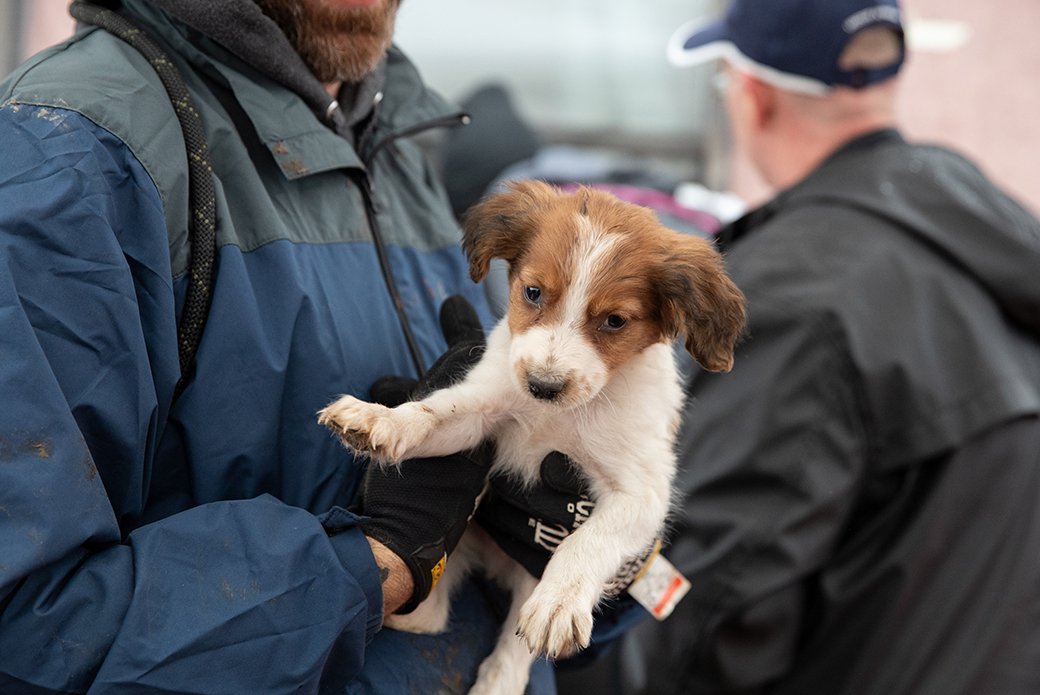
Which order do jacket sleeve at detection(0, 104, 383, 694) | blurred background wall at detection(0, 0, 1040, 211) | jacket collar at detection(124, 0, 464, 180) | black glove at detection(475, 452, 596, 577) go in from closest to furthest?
jacket sleeve at detection(0, 104, 383, 694)
jacket collar at detection(124, 0, 464, 180)
black glove at detection(475, 452, 596, 577)
blurred background wall at detection(0, 0, 1040, 211)

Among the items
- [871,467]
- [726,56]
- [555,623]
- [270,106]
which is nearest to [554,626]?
[555,623]

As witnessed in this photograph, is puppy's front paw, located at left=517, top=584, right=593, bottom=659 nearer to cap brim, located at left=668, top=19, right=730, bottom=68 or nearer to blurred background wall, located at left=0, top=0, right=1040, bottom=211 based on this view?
cap brim, located at left=668, top=19, right=730, bottom=68

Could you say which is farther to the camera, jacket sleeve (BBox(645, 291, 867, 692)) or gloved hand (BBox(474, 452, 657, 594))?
jacket sleeve (BBox(645, 291, 867, 692))

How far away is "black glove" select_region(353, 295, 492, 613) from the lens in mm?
1657

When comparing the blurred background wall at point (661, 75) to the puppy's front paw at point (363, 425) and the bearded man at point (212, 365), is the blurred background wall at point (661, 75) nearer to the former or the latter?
the bearded man at point (212, 365)

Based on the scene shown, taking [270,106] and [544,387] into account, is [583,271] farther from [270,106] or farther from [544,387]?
[270,106]

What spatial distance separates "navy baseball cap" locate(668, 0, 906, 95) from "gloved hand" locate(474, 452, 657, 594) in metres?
2.82

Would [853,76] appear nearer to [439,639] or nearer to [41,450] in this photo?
[439,639]

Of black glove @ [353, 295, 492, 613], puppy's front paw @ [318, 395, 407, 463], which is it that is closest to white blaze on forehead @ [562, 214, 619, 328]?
black glove @ [353, 295, 492, 613]

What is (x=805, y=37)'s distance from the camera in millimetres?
3844

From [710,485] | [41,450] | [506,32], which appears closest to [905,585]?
[710,485]

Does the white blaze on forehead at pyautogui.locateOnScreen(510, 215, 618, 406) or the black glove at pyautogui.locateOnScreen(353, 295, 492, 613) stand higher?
the white blaze on forehead at pyautogui.locateOnScreen(510, 215, 618, 406)

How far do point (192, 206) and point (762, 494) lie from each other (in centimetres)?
233

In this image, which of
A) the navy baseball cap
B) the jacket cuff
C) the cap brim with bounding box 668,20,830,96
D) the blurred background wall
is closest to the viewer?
the jacket cuff
